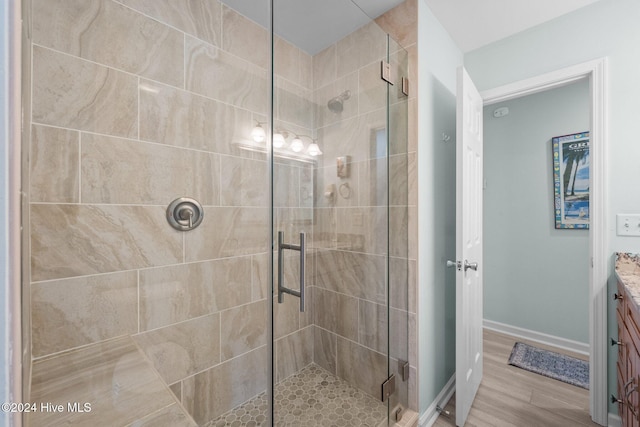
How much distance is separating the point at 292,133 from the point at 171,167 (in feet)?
2.46

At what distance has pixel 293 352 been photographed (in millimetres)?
1228

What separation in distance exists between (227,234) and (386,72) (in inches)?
51.4

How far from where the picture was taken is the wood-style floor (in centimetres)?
160

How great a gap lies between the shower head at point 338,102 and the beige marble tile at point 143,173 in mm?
758

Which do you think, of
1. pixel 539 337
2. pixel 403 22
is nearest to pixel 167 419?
pixel 403 22

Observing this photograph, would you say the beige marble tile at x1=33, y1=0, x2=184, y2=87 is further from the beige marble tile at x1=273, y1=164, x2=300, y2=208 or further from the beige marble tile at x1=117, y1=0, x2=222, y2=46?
the beige marble tile at x1=273, y1=164, x2=300, y2=208

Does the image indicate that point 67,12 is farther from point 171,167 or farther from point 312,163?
point 312,163

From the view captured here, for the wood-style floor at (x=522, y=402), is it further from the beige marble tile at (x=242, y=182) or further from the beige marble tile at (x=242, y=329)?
the beige marble tile at (x=242, y=182)

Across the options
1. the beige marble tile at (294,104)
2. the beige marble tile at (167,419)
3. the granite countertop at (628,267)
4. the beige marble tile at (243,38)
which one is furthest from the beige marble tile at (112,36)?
the granite countertop at (628,267)

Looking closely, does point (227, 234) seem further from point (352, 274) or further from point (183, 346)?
point (352, 274)

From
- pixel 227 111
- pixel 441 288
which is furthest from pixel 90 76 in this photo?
pixel 441 288

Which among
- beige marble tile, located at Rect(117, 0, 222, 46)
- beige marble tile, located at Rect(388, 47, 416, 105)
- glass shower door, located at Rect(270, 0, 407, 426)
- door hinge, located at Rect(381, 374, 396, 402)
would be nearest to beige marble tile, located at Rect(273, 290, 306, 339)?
glass shower door, located at Rect(270, 0, 407, 426)

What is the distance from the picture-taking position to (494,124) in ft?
9.55

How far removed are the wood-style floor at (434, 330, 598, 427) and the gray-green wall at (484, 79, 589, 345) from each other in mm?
828
